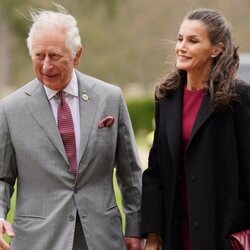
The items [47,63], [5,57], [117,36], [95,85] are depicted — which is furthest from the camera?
[117,36]

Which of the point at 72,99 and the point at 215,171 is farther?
the point at 72,99

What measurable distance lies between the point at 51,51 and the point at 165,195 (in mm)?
1030

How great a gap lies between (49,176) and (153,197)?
1.98ft

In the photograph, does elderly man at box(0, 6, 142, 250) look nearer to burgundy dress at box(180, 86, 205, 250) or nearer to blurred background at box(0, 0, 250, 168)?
burgundy dress at box(180, 86, 205, 250)

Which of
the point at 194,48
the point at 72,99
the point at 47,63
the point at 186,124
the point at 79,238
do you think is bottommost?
the point at 79,238

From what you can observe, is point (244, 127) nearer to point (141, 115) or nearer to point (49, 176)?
point (49, 176)

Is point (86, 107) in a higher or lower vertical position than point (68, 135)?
higher

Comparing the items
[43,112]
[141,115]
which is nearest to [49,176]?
[43,112]

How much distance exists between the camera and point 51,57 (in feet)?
18.1

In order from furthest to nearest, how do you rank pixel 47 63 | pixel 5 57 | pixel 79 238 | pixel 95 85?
pixel 5 57
pixel 95 85
pixel 79 238
pixel 47 63

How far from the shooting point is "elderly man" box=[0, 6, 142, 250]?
559cm

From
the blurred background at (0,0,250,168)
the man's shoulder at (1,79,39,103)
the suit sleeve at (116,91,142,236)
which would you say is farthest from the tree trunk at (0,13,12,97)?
the man's shoulder at (1,79,39,103)

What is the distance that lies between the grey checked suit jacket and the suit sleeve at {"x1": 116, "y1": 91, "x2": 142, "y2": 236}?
10cm

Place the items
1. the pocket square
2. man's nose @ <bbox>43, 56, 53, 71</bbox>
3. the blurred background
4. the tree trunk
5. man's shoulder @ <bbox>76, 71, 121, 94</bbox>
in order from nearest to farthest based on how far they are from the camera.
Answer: man's nose @ <bbox>43, 56, 53, 71</bbox>, the pocket square, man's shoulder @ <bbox>76, 71, 121, 94</bbox>, the blurred background, the tree trunk
